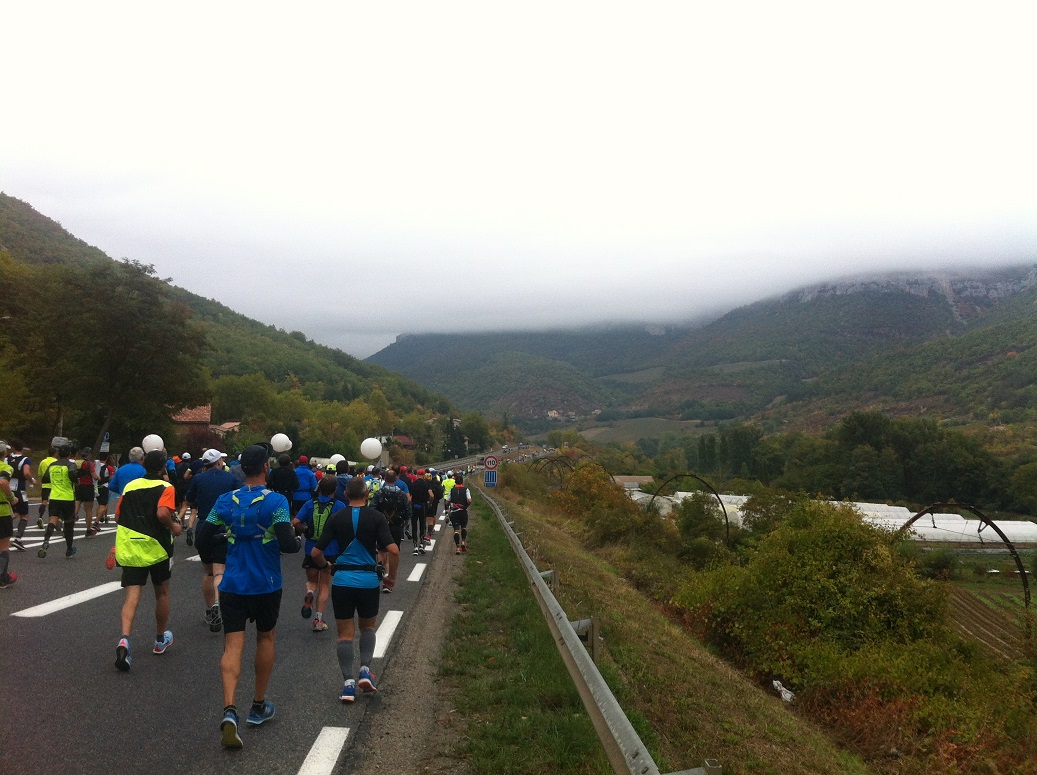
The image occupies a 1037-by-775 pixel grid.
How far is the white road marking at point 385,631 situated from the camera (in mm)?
7424

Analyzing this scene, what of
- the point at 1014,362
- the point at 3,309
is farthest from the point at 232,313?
the point at 1014,362

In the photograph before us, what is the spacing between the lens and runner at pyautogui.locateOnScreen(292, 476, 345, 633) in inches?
319

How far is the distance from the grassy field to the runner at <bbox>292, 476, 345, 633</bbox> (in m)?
1.62

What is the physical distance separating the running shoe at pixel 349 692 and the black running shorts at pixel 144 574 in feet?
6.87

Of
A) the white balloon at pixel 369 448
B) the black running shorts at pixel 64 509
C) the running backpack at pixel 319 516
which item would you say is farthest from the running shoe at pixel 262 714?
the black running shorts at pixel 64 509

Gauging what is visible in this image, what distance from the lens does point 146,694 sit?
17.9 feet

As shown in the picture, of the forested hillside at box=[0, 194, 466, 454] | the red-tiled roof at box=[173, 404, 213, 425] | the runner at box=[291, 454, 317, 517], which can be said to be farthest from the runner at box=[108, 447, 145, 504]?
the red-tiled roof at box=[173, 404, 213, 425]

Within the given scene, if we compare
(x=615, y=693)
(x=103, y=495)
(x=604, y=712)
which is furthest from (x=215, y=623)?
(x=103, y=495)

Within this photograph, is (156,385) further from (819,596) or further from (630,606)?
(819,596)

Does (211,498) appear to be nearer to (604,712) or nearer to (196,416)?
(604,712)

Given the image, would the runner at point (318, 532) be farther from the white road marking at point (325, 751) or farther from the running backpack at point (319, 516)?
the white road marking at point (325, 751)

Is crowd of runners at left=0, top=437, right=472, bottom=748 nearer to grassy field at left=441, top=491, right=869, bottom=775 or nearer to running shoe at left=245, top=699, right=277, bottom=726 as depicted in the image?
running shoe at left=245, top=699, right=277, bottom=726

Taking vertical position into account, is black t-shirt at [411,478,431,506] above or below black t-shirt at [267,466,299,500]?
below

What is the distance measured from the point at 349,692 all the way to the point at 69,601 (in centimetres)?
484
